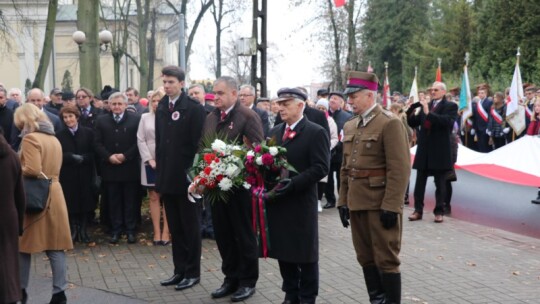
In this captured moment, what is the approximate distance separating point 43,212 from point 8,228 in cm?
104

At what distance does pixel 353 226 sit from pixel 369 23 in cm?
4529

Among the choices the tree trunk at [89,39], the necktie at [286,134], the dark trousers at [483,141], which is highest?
the tree trunk at [89,39]

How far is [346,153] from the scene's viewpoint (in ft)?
18.6

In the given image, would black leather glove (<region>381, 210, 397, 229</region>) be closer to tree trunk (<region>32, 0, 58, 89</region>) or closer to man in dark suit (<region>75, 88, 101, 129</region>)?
man in dark suit (<region>75, 88, 101, 129</region>)

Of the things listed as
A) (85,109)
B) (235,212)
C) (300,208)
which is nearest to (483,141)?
(85,109)

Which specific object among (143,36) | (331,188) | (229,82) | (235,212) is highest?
(143,36)

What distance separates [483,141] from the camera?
18125 mm

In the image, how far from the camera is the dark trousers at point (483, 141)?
1800 centimetres

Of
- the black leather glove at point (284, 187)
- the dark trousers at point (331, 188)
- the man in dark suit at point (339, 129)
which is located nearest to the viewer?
the black leather glove at point (284, 187)

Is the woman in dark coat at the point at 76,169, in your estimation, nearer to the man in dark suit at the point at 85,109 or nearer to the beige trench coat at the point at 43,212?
the man in dark suit at the point at 85,109

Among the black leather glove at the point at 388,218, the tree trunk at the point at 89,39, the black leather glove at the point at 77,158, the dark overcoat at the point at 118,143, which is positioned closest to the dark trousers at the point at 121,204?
the dark overcoat at the point at 118,143

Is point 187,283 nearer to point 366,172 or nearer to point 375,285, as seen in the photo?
point 375,285

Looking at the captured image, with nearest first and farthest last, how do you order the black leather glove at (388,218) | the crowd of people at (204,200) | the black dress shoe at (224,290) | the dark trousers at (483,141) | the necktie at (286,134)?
the black leather glove at (388,218)
the crowd of people at (204,200)
the necktie at (286,134)
the black dress shoe at (224,290)
the dark trousers at (483,141)

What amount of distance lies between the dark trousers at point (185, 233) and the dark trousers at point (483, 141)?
43.1 ft
